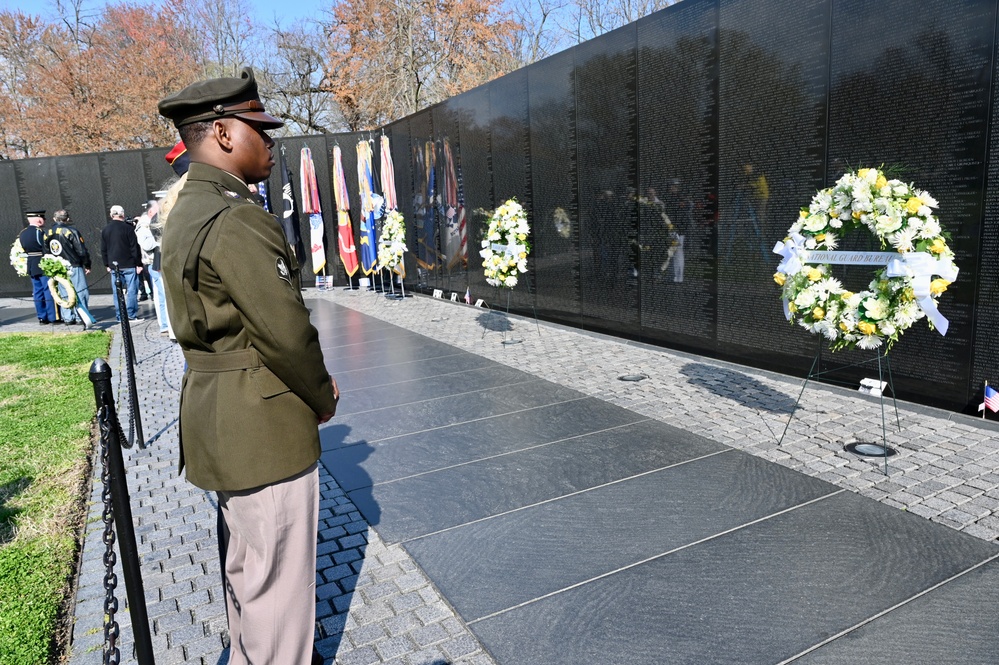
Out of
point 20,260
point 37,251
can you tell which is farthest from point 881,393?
point 20,260

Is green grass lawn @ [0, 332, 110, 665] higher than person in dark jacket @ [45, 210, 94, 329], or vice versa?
person in dark jacket @ [45, 210, 94, 329]

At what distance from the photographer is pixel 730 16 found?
22.9 feet

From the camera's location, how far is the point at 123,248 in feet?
40.0

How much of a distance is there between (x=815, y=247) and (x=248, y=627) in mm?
4060

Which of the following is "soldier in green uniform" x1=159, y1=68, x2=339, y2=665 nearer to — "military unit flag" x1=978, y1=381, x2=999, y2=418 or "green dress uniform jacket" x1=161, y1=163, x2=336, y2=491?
"green dress uniform jacket" x1=161, y1=163, x2=336, y2=491

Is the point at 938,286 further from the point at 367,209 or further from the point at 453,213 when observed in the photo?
the point at 367,209

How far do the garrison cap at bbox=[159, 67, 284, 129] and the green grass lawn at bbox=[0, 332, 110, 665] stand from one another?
231 centimetres

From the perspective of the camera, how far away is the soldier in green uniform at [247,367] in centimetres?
203

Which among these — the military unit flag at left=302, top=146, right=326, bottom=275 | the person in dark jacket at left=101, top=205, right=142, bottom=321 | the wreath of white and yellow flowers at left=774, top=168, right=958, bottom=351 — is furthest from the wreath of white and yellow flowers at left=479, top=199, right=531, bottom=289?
the military unit flag at left=302, top=146, right=326, bottom=275

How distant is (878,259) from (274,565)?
155 inches

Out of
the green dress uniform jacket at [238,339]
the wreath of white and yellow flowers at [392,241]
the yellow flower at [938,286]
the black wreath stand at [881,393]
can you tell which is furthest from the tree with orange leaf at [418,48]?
the green dress uniform jacket at [238,339]

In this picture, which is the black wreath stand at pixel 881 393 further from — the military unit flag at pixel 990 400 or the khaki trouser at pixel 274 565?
the khaki trouser at pixel 274 565

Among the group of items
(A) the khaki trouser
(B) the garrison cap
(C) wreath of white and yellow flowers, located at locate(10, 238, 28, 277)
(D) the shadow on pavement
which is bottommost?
(D) the shadow on pavement

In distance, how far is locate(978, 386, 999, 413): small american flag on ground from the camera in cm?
513
